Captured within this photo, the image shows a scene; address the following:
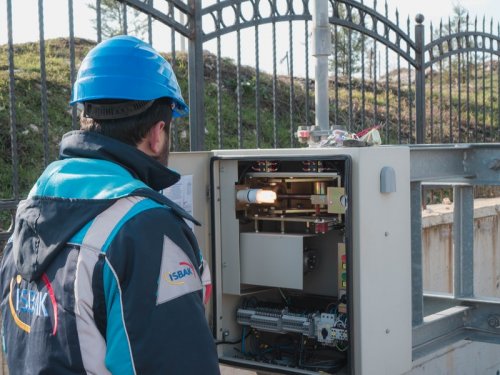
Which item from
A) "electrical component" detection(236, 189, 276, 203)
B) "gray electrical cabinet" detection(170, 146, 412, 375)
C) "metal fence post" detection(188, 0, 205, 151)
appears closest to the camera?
"gray electrical cabinet" detection(170, 146, 412, 375)

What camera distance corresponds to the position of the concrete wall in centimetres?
585

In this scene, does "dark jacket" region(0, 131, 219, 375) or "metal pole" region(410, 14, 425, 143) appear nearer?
"dark jacket" region(0, 131, 219, 375)

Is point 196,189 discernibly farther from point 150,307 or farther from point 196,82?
point 150,307

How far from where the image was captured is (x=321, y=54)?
11.7 ft

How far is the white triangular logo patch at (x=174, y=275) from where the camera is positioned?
1.39m

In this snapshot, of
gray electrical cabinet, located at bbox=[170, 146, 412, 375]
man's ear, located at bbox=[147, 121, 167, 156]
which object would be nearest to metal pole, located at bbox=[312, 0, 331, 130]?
gray electrical cabinet, located at bbox=[170, 146, 412, 375]

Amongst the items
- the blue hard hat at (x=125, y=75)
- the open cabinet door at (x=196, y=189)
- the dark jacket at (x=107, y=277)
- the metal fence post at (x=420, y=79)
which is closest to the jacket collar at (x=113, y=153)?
the dark jacket at (x=107, y=277)

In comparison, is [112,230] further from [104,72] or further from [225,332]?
[225,332]

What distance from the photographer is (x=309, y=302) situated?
3.46 meters

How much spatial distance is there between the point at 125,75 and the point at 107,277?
511 mm

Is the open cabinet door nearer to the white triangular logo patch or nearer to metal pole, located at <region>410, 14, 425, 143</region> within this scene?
the white triangular logo patch

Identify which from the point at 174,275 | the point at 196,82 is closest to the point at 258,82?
the point at 196,82

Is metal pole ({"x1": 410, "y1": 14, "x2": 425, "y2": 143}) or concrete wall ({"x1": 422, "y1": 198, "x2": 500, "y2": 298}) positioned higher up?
metal pole ({"x1": 410, "y1": 14, "x2": 425, "y2": 143})

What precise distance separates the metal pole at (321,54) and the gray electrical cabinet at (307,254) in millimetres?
450
